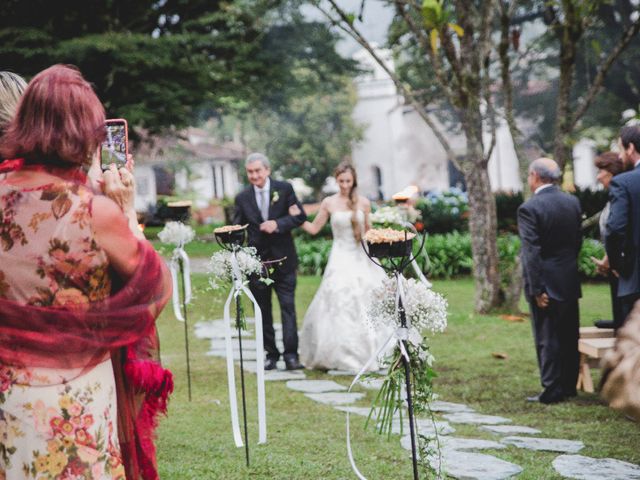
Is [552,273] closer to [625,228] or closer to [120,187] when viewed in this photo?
[625,228]

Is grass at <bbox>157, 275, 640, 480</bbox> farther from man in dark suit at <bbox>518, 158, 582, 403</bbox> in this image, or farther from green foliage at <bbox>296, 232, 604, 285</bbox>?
green foliage at <bbox>296, 232, 604, 285</bbox>

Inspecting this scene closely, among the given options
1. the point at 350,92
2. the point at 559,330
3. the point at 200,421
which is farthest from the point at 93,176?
the point at 350,92

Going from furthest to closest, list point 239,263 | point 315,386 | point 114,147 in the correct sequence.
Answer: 1. point 315,386
2. point 239,263
3. point 114,147

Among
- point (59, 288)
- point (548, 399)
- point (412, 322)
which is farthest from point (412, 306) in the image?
point (548, 399)

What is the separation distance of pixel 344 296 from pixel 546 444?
150 inches

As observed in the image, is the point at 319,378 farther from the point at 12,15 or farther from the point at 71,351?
the point at 12,15

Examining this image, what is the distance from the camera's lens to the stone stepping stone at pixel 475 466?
5348 mm

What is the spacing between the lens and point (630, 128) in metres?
7.10

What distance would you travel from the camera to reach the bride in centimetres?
953

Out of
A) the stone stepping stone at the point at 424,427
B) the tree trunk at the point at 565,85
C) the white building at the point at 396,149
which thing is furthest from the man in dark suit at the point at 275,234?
the white building at the point at 396,149

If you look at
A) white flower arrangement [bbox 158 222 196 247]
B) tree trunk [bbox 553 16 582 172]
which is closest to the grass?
white flower arrangement [bbox 158 222 196 247]

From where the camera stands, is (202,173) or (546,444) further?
(202,173)

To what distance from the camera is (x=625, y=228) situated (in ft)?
22.7

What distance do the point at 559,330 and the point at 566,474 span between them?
2563mm
